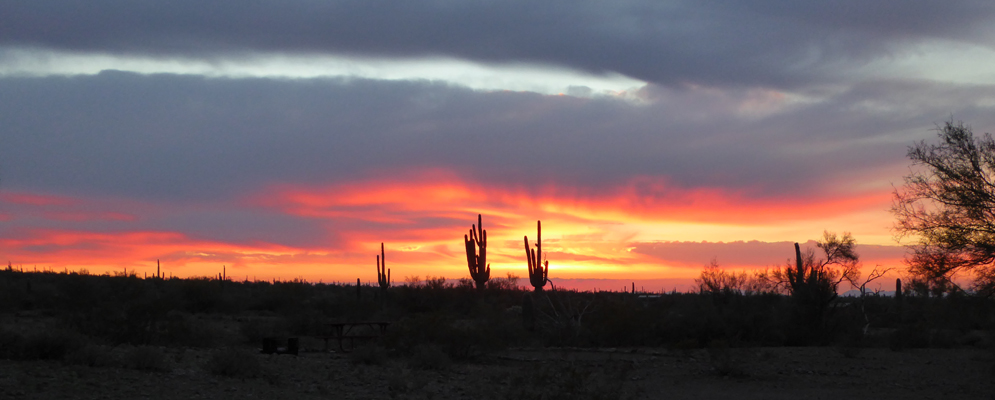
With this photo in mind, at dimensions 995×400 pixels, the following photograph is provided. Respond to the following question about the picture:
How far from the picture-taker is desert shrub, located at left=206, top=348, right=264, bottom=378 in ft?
54.6

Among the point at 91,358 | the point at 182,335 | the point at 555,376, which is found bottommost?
the point at 555,376

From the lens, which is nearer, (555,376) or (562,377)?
(555,376)

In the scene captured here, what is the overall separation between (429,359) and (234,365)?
18.2 feet

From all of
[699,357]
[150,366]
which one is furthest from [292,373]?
[699,357]

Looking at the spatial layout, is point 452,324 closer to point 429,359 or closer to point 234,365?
point 429,359

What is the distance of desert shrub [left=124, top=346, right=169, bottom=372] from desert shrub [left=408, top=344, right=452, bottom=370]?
21.0 feet

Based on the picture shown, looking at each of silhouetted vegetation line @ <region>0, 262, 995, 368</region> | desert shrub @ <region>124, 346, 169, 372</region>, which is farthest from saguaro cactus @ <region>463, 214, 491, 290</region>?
desert shrub @ <region>124, 346, 169, 372</region>

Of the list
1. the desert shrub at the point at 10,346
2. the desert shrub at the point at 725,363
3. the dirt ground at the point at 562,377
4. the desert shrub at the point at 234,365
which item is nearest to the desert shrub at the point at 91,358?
the dirt ground at the point at 562,377

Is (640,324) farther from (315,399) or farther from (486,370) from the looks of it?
(315,399)

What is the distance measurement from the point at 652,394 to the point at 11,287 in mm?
35800

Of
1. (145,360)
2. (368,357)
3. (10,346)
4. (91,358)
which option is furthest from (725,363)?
(10,346)

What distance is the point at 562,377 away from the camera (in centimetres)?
1515

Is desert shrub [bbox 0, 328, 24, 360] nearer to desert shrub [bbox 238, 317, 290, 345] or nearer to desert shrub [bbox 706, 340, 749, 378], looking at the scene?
desert shrub [bbox 238, 317, 290, 345]

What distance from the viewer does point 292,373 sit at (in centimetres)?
1777
